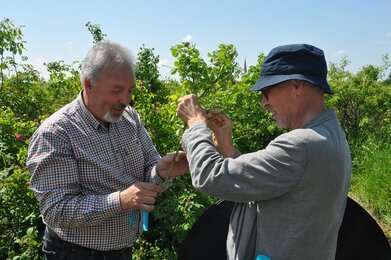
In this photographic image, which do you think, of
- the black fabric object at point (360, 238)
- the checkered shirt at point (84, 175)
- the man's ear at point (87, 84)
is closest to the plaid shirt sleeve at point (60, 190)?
the checkered shirt at point (84, 175)

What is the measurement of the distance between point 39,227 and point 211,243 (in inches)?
79.1

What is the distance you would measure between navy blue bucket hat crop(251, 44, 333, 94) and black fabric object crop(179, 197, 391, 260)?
85 cm

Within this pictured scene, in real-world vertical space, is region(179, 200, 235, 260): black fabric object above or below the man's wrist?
below

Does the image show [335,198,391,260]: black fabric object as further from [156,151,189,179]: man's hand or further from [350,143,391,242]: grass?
[350,143,391,242]: grass

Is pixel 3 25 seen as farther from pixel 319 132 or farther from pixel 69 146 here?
pixel 319 132

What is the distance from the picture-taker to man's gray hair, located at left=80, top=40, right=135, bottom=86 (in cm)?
209

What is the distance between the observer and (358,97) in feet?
27.3

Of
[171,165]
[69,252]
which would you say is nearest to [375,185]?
[171,165]

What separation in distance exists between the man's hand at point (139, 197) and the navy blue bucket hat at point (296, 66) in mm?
705

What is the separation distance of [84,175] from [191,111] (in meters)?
0.67

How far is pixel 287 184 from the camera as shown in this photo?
152 centimetres

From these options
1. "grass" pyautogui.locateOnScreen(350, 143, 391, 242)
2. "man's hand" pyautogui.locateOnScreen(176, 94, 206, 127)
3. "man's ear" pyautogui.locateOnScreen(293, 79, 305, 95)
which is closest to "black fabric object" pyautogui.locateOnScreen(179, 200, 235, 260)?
"man's hand" pyautogui.locateOnScreen(176, 94, 206, 127)

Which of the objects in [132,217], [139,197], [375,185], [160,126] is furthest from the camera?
[375,185]

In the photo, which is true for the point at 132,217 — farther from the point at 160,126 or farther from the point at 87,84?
the point at 160,126
